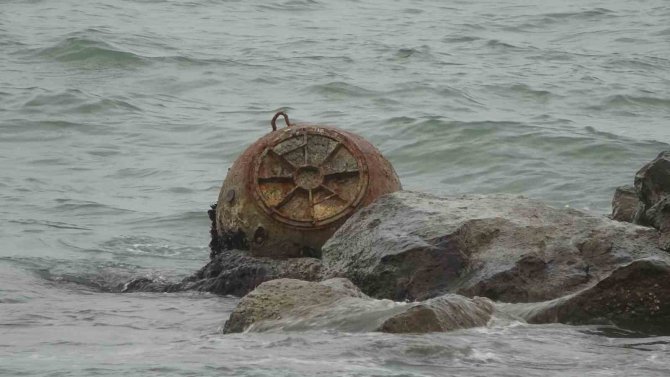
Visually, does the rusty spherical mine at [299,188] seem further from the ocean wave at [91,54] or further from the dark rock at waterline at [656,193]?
the ocean wave at [91,54]

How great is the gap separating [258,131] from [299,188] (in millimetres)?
7939

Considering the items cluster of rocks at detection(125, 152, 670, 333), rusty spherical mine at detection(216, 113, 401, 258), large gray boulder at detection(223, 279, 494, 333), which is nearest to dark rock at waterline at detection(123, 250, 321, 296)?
cluster of rocks at detection(125, 152, 670, 333)

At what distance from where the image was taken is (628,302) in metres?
6.52

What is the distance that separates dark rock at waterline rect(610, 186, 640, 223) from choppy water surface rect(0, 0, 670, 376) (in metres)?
2.63

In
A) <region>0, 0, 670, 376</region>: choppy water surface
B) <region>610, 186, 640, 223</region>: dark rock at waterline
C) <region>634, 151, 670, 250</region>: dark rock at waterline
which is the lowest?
<region>0, 0, 670, 376</region>: choppy water surface

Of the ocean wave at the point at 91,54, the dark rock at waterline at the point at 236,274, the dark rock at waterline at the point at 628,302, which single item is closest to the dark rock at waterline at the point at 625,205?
the dark rock at waterline at the point at 236,274

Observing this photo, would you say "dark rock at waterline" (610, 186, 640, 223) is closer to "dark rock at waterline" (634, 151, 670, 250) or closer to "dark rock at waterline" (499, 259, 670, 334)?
"dark rock at waterline" (634, 151, 670, 250)

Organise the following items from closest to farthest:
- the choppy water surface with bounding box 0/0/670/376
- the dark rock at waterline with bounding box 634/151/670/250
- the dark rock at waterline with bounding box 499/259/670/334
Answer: the choppy water surface with bounding box 0/0/670/376, the dark rock at waterline with bounding box 499/259/670/334, the dark rock at waterline with bounding box 634/151/670/250

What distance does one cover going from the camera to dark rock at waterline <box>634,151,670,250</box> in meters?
7.99

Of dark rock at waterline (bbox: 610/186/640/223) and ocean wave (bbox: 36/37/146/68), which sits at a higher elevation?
dark rock at waterline (bbox: 610/186/640/223)

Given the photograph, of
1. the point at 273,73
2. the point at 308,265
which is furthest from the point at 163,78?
the point at 308,265

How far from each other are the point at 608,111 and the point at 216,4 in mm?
11222

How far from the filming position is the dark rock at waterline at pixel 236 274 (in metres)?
8.34

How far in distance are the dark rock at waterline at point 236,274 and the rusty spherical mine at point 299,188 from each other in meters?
0.14
